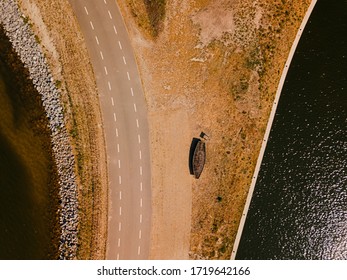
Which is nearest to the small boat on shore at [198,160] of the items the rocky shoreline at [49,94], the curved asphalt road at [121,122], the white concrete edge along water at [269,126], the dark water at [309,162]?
the curved asphalt road at [121,122]

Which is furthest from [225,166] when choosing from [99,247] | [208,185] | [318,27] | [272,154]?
[318,27]

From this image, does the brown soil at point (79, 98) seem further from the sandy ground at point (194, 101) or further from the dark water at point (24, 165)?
the dark water at point (24, 165)

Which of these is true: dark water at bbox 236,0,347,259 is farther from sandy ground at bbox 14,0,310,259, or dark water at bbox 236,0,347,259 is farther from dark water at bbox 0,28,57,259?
dark water at bbox 0,28,57,259

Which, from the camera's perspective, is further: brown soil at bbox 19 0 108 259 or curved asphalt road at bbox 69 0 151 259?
curved asphalt road at bbox 69 0 151 259

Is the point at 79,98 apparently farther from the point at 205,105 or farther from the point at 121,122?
the point at 205,105

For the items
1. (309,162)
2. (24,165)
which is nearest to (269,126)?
(309,162)

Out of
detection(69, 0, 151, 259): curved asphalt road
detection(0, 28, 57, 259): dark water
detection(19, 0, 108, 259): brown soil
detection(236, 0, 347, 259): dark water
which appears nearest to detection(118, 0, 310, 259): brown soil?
detection(69, 0, 151, 259): curved asphalt road
